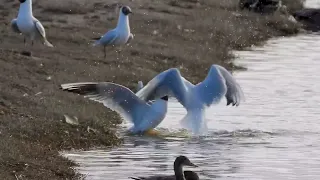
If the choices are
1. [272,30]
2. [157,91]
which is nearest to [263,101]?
[157,91]

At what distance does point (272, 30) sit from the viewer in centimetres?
2986

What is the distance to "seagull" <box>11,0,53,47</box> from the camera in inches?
769

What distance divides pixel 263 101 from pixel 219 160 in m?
5.37

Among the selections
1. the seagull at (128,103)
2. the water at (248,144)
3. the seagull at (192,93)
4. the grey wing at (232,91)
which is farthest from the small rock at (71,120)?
the grey wing at (232,91)

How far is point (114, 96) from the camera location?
13562 millimetres

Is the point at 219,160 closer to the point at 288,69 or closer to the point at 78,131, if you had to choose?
the point at 78,131

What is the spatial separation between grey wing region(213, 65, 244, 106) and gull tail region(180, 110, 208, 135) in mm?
465

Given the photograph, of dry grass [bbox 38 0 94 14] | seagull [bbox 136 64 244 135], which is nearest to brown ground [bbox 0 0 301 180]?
dry grass [bbox 38 0 94 14]

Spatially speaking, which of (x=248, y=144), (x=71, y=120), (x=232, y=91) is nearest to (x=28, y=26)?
(x=71, y=120)

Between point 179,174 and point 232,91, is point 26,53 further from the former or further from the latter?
point 179,174

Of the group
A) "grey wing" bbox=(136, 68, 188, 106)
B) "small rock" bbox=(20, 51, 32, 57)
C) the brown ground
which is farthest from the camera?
"small rock" bbox=(20, 51, 32, 57)

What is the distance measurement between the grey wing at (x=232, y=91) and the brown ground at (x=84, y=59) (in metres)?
1.69

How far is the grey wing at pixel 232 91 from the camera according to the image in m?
14.0

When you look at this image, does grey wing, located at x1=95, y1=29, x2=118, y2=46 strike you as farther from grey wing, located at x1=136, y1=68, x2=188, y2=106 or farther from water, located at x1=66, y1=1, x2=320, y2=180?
grey wing, located at x1=136, y1=68, x2=188, y2=106
